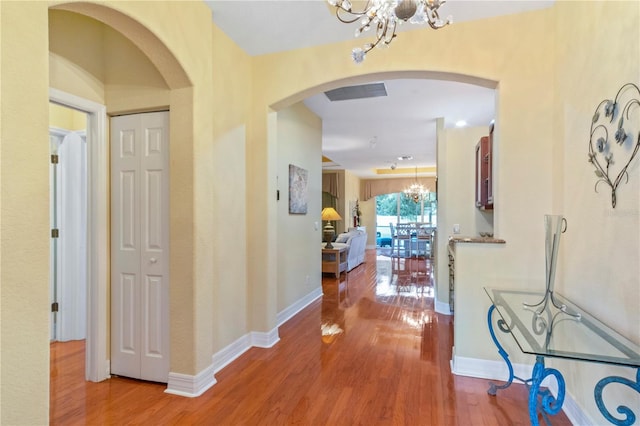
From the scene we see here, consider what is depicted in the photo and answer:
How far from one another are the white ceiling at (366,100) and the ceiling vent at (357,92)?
0.12 meters

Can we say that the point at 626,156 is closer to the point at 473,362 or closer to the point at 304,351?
the point at 473,362

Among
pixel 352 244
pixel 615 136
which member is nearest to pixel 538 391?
pixel 615 136

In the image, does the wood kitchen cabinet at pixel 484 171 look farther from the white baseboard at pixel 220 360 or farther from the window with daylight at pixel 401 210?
the window with daylight at pixel 401 210

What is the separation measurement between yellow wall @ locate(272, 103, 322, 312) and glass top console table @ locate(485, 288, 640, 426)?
2.38 metres

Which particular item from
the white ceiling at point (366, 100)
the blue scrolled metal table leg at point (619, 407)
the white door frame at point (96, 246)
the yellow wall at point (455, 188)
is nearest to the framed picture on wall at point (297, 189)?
the white ceiling at point (366, 100)

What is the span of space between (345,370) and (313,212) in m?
2.69

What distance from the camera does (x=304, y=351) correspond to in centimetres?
312

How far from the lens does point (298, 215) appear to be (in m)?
4.46

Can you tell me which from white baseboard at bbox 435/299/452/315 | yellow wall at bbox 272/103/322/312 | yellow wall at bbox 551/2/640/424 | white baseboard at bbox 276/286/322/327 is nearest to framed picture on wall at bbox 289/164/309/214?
yellow wall at bbox 272/103/322/312

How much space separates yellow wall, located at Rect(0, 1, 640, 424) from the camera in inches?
51.9

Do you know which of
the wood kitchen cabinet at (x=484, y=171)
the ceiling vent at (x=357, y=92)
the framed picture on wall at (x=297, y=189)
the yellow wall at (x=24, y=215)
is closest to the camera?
the yellow wall at (x=24, y=215)

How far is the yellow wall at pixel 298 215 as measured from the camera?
3.97m

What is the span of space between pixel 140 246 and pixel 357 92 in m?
2.93

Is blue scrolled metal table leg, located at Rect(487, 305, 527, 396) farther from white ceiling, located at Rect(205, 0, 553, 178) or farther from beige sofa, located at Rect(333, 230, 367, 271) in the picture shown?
beige sofa, located at Rect(333, 230, 367, 271)
